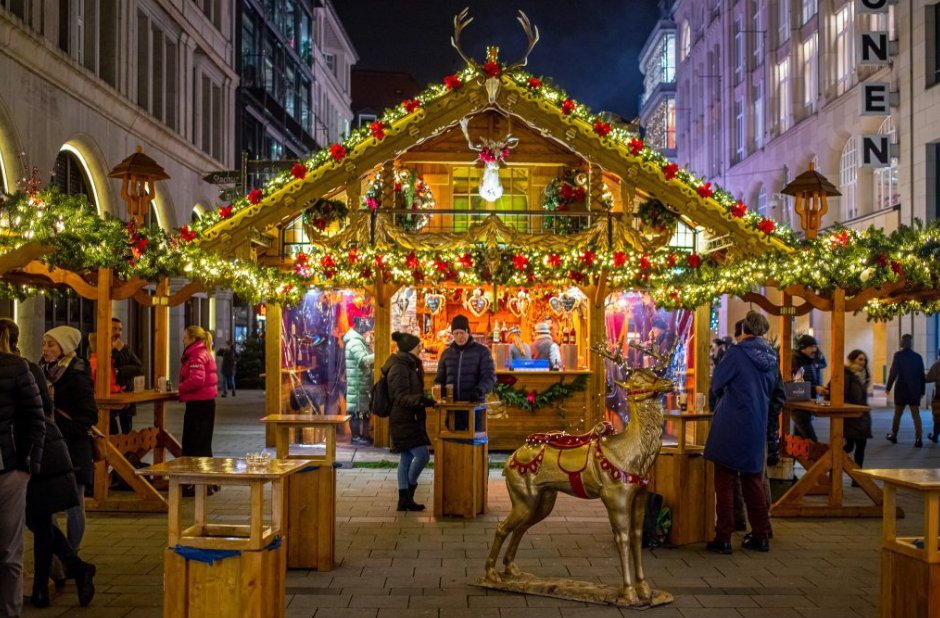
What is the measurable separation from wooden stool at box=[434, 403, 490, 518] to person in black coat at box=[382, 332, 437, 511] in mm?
230

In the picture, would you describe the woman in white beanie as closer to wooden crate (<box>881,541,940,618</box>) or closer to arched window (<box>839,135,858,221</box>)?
wooden crate (<box>881,541,940,618</box>)

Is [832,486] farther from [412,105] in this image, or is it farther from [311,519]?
[412,105]

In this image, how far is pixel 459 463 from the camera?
982 cm

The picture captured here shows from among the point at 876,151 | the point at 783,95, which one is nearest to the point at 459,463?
the point at 876,151

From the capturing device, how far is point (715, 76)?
151ft

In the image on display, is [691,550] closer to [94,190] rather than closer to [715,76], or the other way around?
[94,190]

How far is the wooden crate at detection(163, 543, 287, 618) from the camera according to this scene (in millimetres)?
5215

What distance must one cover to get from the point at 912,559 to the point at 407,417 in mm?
5564

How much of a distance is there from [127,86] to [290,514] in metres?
19.6

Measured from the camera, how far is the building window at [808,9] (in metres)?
32.8

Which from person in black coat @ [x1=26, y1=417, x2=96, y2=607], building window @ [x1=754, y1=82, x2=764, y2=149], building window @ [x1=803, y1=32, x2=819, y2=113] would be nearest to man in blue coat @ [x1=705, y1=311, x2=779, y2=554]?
person in black coat @ [x1=26, y1=417, x2=96, y2=607]

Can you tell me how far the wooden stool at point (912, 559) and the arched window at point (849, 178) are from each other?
80.2 ft

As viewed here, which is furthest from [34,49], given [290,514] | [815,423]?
[815,423]

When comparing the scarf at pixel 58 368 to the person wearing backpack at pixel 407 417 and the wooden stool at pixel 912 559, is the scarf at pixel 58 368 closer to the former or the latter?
the person wearing backpack at pixel 407 417
